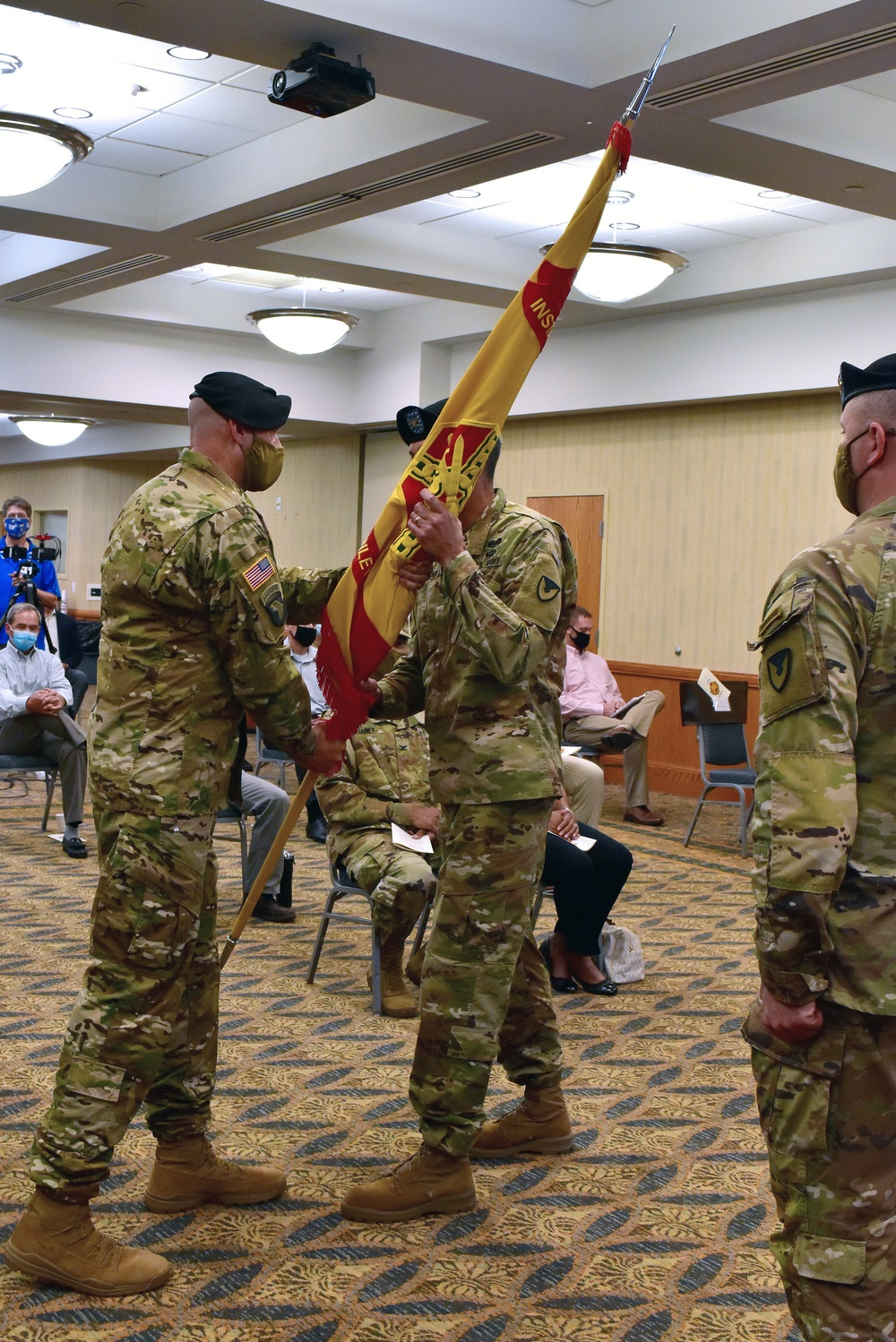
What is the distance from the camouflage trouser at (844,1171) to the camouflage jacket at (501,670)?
3.78 ft

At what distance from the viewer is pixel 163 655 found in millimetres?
2787

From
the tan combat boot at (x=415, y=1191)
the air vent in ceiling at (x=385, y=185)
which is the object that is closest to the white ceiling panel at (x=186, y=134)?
the air vent in ceiling at (x=385, y=185)

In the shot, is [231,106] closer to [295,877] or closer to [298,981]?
[295,877]

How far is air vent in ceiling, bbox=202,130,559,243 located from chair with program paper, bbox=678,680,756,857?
3.45m

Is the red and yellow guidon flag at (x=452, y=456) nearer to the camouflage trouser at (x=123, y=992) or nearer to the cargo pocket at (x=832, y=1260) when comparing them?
the camouflage trouser at (x=123, y=992)

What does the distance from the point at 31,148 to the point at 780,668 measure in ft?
17.7

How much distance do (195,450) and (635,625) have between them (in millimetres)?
8209

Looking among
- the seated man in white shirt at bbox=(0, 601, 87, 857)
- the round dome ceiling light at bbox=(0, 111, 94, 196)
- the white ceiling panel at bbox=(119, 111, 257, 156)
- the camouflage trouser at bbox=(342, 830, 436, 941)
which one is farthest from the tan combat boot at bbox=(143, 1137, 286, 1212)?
the white ceiling panel at bbox=(119, 111, 257, 156)

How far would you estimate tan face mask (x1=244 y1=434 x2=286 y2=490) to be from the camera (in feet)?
9.86

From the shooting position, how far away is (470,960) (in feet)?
9.95

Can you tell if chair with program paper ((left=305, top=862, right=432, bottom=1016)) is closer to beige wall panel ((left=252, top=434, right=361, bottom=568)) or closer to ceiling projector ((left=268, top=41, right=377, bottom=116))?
ceiling projector ((left=268, top=41, right=377, bottom=116))

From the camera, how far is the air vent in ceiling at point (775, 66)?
4.77 metres

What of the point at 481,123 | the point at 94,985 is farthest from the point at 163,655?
the point at 481,123

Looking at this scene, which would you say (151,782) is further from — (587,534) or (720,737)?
(587,534)
